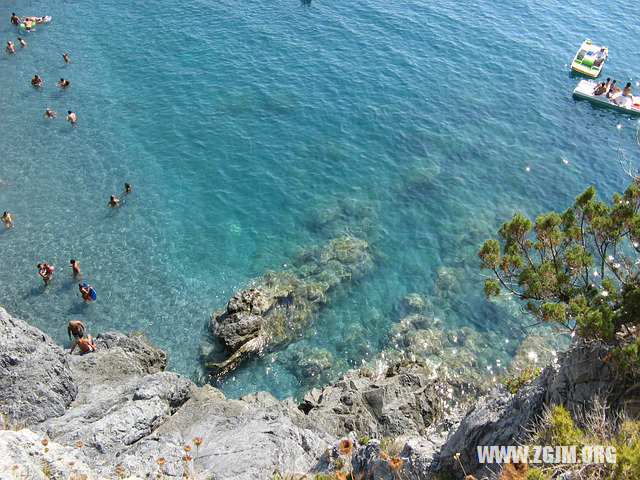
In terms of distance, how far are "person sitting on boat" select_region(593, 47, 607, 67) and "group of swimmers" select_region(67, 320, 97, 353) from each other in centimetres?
5734

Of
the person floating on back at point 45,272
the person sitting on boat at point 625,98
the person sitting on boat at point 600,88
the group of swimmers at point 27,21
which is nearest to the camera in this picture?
the person floating on back at point 45,272

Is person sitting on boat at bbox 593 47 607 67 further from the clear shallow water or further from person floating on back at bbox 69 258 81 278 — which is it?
person floating on back at bbox 69 258 81 278

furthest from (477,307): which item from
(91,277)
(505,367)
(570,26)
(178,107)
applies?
(570,26)

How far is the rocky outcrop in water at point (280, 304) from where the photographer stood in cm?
2819

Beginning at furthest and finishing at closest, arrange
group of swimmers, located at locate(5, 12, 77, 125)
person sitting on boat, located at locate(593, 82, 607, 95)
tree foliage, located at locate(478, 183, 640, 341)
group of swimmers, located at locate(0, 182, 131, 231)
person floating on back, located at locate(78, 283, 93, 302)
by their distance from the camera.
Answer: person sitting on boat, located at locate(593, 82, 607, 95), group of swimmers, located at locate(5, 12, 77, 125), group of swimmers, located at locate(0, 182, 131, 231), person floating on back, located at locate(78, 283, 93, 302), tree foliage, located at locate(478, 183, 640, 341)

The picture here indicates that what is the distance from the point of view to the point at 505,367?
1119 inches

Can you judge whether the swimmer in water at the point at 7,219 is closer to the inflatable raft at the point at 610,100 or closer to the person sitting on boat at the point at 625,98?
the inflatable raft at the point at 610,100

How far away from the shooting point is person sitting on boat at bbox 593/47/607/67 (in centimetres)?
5322

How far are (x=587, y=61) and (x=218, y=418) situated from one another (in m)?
55.3

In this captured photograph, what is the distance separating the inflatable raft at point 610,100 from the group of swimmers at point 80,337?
170ft

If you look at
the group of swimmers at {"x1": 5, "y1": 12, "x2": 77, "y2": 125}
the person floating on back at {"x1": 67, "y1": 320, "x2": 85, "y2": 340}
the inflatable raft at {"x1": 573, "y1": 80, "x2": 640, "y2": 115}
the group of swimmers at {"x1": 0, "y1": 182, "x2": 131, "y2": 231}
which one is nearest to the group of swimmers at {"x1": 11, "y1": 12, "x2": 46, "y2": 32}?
the group of swimmers at {"x1": 5, "y1": 12, "x2": 77, "y2": 125}

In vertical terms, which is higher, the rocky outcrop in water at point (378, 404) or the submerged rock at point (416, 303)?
the submerged rock at point (416, 303)

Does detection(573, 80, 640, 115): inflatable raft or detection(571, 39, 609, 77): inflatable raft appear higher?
detection(571, 39, 609, 77): inflatable raft

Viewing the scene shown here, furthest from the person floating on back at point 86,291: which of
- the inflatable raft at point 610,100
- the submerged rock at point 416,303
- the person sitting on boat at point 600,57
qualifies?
the person sitting on boat at point 600,57
